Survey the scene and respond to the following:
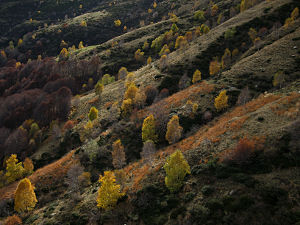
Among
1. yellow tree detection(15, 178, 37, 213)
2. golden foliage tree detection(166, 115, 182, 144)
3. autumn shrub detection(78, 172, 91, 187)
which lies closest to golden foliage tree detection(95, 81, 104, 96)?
golden foliage tree detection(166, 115, 182, 144)

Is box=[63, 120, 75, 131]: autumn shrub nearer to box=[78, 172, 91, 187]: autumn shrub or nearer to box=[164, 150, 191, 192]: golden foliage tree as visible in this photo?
box=[78, 172, 91, 187]: autumn shrub

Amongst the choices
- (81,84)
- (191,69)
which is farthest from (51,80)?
(191,69)

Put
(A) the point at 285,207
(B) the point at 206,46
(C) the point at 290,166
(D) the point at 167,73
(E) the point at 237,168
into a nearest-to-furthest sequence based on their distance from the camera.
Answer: (A) the point at 285,207, (C) the point at 290,166, (E) the point at 237,168, (D) the point at 167,73, (B) the point at 206,46

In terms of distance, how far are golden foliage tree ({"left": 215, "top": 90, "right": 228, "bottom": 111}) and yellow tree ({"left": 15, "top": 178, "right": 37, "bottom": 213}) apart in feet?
180

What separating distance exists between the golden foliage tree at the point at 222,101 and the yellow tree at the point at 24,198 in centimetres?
5499

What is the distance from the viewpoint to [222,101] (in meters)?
59.3

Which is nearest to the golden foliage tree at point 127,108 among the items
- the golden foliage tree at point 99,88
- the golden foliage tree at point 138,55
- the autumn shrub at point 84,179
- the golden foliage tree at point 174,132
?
the golden foliage tree at point 174,132

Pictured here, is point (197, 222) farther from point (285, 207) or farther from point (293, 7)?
point (293, 7)

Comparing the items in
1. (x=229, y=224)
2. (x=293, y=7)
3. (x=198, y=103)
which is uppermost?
(x=293, y=7)

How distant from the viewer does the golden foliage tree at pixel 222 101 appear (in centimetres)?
5894

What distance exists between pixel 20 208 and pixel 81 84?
11917cm

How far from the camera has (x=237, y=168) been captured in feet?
100

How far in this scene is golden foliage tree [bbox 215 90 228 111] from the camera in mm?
58938

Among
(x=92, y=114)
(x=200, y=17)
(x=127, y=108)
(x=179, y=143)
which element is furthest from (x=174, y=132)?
(x=200, y=17)
